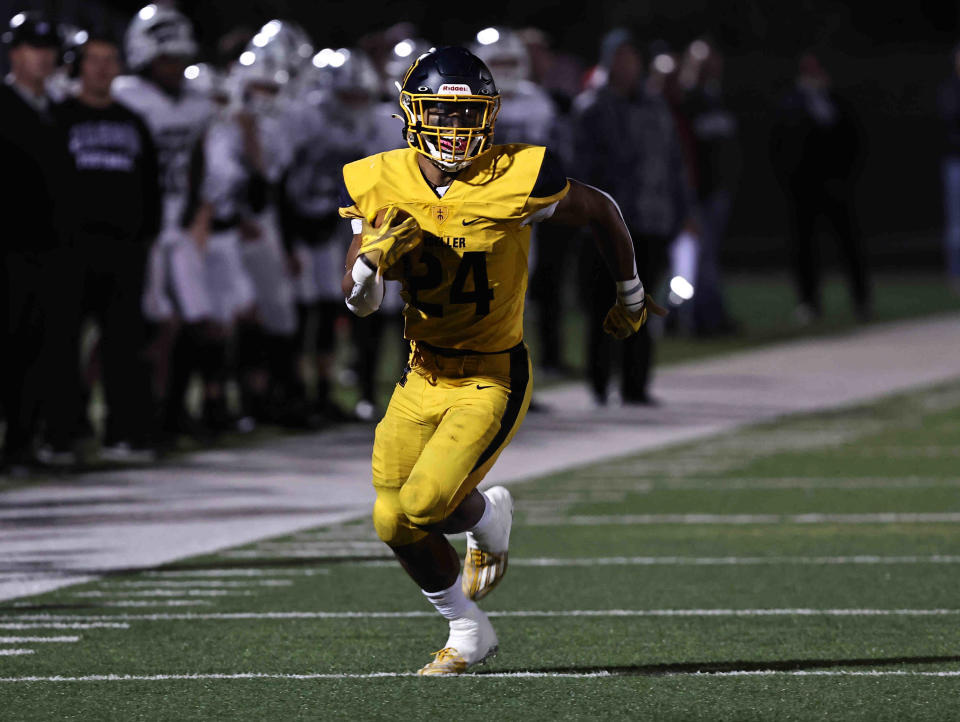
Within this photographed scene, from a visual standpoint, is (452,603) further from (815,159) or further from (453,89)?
(815,159)

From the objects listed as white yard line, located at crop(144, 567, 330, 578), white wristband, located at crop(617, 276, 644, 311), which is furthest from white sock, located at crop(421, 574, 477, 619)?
white yard line, located at crop(144, 567, 330, 578)

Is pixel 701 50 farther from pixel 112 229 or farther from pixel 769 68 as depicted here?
pixel 769 68

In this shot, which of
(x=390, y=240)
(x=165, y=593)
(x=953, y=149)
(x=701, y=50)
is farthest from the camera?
(x=953, y=149)

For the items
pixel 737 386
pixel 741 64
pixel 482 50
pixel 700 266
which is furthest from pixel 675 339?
pixel 741 64

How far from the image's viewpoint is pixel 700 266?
687 inches

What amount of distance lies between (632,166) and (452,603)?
23.4ft

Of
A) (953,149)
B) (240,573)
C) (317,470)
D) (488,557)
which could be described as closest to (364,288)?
(488,557)

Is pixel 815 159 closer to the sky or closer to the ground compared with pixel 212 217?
closer to the ground

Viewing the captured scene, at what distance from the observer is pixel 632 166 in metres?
12.7

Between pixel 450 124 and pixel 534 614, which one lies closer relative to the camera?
pixel 450 124

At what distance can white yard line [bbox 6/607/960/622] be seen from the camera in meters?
6.68

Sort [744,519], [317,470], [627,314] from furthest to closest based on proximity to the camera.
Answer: [317,470] → [744,519] → [627,314]

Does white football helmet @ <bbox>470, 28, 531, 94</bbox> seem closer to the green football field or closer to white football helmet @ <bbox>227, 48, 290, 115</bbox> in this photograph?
white football helmet @ <bbox>227, 48, 290, 115</bbox>

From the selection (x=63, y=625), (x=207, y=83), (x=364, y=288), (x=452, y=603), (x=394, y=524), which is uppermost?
(x=364, y=288)
